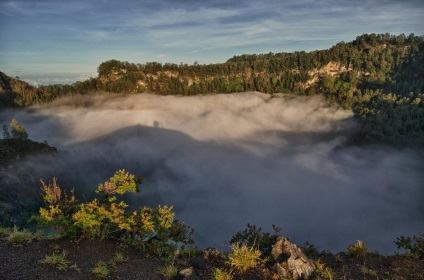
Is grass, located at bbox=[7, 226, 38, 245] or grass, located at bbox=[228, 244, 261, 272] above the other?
grass, located at bbox=[7, 226, 38, 245]

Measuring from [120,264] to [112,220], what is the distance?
2.13m

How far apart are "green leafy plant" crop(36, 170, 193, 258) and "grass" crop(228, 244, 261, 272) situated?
11.2 ft

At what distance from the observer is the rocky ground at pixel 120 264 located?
41.4ft

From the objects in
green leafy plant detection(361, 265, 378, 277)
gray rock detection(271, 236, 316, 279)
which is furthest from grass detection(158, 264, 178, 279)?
green leafy plant detection(361, 265, 378, 277)

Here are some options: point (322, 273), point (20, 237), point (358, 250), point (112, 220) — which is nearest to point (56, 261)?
point (112, 220)

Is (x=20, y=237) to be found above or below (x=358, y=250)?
above

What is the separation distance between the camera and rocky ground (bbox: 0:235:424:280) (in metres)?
12.6

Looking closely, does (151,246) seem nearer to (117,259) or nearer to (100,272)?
(117,259)

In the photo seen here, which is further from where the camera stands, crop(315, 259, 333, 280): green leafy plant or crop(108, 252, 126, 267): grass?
crop(315, 259, 333, 280): green leafy plant

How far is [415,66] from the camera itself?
175m

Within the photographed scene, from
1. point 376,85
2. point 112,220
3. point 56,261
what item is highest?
point 376,85

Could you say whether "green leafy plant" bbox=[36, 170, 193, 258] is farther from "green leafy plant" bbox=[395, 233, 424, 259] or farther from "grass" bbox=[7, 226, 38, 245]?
"green leafy plant" bbox=[395, 233, 424, 259]

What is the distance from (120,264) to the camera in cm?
1402

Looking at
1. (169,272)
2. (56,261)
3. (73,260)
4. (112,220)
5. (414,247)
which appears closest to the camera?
(56,261)
